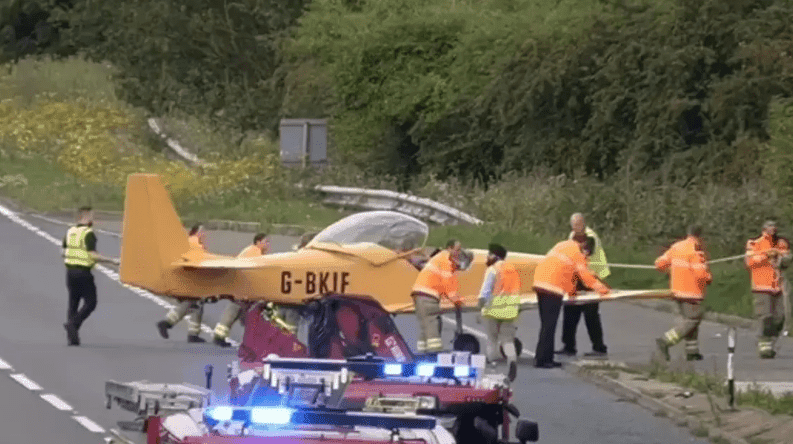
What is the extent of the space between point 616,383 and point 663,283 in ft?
30.8

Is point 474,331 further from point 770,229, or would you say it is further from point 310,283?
point 770,229

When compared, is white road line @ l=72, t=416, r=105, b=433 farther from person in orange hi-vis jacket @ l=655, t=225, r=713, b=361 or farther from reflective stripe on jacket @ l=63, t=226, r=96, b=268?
person in orange hi-vis jacket @ l=655, t=225, r=713, b=361

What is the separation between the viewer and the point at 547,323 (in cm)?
2702

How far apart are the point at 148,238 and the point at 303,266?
6.72 ft

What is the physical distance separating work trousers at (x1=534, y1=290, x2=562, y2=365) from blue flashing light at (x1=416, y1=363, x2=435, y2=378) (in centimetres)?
984

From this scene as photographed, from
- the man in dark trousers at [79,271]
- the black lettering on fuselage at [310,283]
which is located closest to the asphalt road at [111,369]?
the man in dark trousers at [79,271]

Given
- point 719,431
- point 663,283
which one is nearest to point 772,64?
point 663,283

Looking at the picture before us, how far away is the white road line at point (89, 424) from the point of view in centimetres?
2175

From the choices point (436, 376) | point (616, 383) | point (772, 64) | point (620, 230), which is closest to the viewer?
point (436, 376)

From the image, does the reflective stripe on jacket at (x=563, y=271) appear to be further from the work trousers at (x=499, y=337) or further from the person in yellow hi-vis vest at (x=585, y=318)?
the work trousers at (x=499, y=337)

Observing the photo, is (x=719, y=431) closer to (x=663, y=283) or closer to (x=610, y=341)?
(x=610, y=341)

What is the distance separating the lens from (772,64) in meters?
42.7

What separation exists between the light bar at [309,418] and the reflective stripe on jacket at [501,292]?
14042 mm

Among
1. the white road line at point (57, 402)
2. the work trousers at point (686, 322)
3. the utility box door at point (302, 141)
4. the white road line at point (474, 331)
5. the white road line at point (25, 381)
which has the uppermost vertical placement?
the utility box door at point (302, 141)
